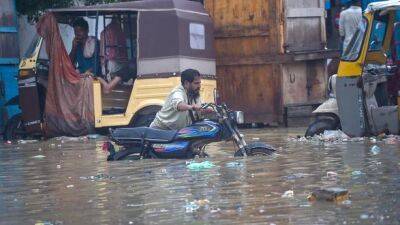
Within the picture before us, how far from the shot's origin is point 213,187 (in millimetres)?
8805

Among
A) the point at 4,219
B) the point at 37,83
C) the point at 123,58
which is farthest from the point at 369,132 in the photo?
the point at 4,219

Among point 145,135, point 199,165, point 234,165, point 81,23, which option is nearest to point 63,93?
point 81,23

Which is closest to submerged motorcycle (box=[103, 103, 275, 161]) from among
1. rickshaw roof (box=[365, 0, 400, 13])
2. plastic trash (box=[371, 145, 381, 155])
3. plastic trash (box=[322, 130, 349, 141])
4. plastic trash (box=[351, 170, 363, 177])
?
plastic trash (box=[371, 145, 381, 155])

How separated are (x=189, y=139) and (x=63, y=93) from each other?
6226 mm

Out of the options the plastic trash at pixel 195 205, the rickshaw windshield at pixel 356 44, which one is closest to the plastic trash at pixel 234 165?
the plastic trash at pixel 195 205

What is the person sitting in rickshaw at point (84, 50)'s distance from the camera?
57.0 feet

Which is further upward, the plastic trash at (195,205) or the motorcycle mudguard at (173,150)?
the plastic trash at (195,205)

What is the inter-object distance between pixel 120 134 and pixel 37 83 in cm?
601

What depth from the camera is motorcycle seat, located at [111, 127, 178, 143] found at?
11828mm

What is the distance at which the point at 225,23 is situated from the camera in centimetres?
1902

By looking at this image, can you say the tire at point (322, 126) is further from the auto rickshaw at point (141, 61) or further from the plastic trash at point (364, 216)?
the plastic trash at point (364, 216)

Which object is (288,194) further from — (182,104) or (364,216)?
(182,104)

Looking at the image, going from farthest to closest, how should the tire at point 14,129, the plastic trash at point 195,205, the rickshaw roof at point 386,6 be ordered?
the tire at point 14,129 → the rickshaw roof at point 386,6 → the plastic trash at point 195,205

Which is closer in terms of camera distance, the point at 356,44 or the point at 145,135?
the point at 145,135
